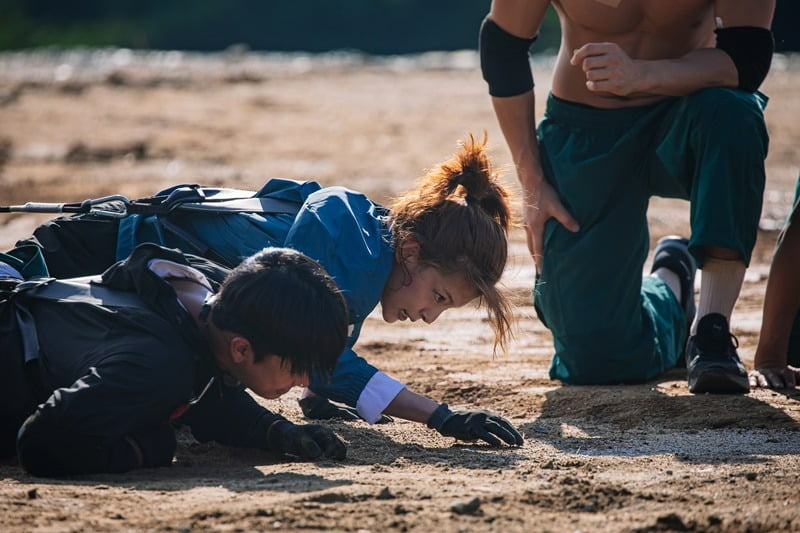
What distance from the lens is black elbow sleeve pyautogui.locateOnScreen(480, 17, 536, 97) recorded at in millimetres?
4469

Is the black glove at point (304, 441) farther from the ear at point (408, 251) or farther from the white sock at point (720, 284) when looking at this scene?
the white sock at point (720, 284)

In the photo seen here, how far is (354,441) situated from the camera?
11.8 ft

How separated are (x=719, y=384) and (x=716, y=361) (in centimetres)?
8

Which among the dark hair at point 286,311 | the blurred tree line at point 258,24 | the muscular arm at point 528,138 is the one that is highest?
the blurred tree line at point 258,24

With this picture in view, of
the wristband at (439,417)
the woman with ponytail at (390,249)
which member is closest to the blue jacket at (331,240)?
the woman with ponytail at (390,249)

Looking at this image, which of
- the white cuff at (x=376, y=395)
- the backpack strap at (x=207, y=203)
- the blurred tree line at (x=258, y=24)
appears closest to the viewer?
the white cuff at (x=376, y=395)

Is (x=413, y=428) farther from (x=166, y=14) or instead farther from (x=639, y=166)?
(x=166, y=14)

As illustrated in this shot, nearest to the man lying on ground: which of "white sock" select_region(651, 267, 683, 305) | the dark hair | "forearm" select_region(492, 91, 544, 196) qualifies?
the dark hair

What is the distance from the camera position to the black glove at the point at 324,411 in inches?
154

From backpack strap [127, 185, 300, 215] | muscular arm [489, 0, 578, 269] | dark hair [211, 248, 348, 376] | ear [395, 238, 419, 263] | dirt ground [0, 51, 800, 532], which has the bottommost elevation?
dirt ground [0, 51, 800, 532]

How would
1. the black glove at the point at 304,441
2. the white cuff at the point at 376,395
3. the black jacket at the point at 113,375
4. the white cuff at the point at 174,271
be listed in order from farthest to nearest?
the white cuff at the point at 376,395, the black glove at the point at 304,441, the white cuff at the point at 174,271, the black jacket at the point at 113,375

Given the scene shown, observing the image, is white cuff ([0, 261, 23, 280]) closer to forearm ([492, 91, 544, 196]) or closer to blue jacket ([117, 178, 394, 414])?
blue jacket ([117, 178, 394, 414])

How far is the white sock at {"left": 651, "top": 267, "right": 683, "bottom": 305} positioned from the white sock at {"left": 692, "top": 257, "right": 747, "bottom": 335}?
0.84 metres

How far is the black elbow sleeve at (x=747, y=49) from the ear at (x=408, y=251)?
128 centimetres
